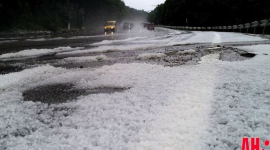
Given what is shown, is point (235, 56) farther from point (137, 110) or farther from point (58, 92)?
point (58, 92)

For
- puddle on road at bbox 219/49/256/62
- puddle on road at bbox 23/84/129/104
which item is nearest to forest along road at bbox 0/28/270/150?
puddle on road at bbox 23/84/129/104

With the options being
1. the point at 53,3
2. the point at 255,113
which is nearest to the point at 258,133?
the point at 255,113

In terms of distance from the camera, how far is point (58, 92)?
2.80 m

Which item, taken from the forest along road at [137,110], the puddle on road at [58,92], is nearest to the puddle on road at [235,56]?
the forest along road at [137,110]

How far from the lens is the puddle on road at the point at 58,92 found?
8.28 feet

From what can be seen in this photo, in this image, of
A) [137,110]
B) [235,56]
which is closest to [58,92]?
[137,110]

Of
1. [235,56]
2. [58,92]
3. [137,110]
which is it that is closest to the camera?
[137,110]

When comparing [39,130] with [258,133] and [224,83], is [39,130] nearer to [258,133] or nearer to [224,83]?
[258,133]

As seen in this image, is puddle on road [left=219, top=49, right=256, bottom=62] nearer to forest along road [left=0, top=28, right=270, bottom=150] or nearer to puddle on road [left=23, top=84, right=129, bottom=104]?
forest along road [left=0, top=28, right=270, bottom=150]

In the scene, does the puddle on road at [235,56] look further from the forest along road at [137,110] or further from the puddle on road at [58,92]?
the puddle on road at [58,92]

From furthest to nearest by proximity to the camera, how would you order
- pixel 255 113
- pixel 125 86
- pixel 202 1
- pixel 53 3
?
pixel 202 1, pixel 53 3, pixel 125 86, pixel 255 113

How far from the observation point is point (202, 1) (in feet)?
211

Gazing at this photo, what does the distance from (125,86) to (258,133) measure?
72.3 inches

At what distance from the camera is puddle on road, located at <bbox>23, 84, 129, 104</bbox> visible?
2.52 metres
